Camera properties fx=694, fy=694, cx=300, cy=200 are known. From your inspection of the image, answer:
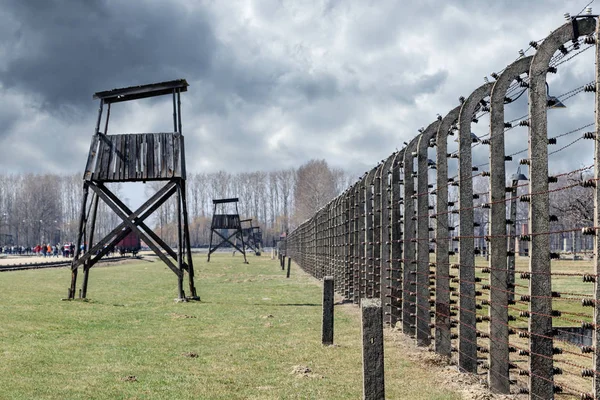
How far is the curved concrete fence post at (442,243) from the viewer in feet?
30.5

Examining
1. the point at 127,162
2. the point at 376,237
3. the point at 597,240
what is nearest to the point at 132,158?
the point at 127,162

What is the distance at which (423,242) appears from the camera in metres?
10.7

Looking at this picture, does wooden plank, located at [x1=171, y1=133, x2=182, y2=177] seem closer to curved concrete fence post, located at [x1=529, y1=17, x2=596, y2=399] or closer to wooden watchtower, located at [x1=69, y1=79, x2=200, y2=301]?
wooden watchtower, located at [x1=69, y1=79, x2=200, y2=301]

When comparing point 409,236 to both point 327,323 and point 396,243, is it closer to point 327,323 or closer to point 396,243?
point 396,243

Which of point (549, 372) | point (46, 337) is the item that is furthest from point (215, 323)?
point (549, 372)

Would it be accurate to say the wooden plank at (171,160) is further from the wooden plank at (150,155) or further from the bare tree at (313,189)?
the bare tree at (313,189)

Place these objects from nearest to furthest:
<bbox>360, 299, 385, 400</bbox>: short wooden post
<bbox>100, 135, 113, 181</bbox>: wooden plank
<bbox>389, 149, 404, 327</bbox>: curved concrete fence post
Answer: <bbox>360, 299, 385, 400</bbox>: short wooden post < <bbox>389, 149, 404, 327</bbox>: curved concrete fence post < <bbox>100, 135, 113, 181</bbox>: wooden plank

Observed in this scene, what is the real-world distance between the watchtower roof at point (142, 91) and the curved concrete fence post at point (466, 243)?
11798 mm

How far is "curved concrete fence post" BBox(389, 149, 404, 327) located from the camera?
40.0 feet

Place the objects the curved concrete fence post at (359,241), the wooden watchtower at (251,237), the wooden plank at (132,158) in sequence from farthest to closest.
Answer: the wooden watchtower at (251,237) < the wooden plank at (132,158) < the curved concrete fence post at (359,241)

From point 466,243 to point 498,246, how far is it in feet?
3.30

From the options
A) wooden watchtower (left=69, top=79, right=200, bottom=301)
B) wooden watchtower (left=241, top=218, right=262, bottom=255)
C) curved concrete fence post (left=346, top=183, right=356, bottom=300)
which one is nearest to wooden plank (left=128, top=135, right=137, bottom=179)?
wooden watchtower (left=69, top=79, right=200, bottom=301)

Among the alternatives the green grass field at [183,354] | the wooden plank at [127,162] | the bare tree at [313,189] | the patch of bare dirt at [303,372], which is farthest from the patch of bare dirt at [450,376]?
the bare tree at [313,189]

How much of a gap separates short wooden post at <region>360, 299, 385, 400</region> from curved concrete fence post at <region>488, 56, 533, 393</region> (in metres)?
1.78
